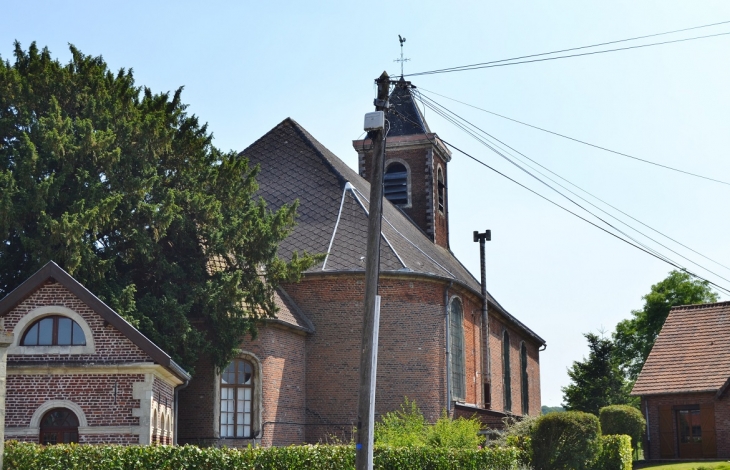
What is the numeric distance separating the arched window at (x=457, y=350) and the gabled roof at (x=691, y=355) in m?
7.23

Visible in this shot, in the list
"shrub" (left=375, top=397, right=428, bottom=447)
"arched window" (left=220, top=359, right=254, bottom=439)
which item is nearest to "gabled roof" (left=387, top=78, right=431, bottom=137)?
"arched window" (left=220, top=359, right=254, bottom=439)

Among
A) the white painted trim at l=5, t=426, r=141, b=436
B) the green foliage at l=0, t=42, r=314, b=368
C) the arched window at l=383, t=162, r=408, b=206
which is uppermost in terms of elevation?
the arched window at l=383, t=162, r=408, b=206

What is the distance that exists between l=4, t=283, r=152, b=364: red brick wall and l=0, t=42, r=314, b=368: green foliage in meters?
1.36

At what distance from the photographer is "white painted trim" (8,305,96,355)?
1947 centimetres

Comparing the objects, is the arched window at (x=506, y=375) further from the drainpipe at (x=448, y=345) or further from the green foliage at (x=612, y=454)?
the green foliage at (x=612, y=454)

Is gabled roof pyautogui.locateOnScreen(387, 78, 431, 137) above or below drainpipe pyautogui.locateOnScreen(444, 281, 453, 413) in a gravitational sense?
above

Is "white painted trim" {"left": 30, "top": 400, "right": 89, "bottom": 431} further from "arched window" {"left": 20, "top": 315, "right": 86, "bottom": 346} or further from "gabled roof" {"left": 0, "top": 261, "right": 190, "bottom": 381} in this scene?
"gabled roof" {"left": 0, "top": 261, "right": 190, "bottom": 381}

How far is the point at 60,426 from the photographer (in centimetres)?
1948

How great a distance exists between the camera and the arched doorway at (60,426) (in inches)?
765

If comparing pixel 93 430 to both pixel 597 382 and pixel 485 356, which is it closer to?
pixel 485 356

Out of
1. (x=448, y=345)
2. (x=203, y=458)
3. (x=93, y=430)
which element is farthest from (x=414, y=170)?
(x=203, y=458)

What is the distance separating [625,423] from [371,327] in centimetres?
2100

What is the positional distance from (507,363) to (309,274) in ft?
43.1

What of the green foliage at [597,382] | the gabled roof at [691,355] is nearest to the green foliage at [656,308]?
the green foliage at [597,382]
